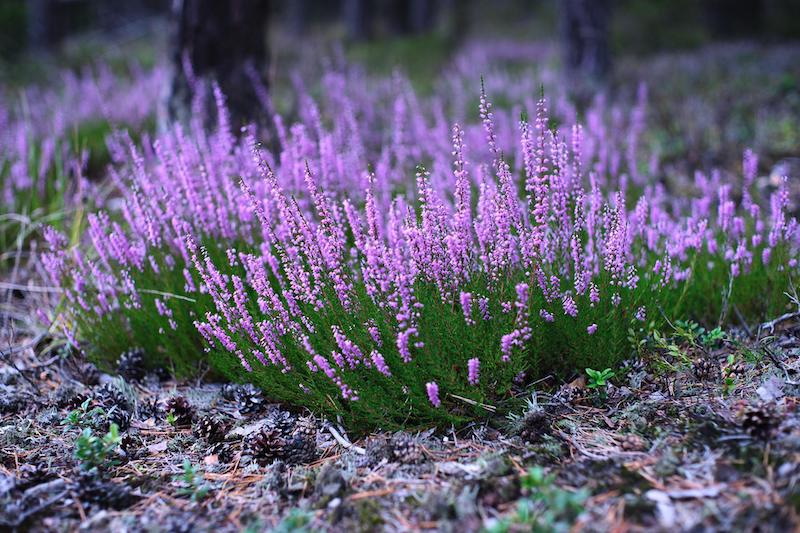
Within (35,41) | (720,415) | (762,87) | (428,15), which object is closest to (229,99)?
(720,415)

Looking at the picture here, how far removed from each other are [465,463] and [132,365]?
1.92 metres

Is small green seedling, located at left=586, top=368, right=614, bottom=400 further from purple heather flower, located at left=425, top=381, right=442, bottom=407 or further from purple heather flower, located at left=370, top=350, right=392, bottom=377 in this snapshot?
purple heather flower, located at left=370, top=350, right=392, bottom=377

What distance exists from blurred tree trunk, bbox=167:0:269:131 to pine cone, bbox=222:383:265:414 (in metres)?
2.53

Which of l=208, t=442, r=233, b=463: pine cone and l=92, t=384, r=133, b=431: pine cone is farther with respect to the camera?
l=92, t=384, r=133, b=431: pine cone

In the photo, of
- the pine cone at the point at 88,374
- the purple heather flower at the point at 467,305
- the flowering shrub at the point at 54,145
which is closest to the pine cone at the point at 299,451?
the purple heather flower at the point at 467,305

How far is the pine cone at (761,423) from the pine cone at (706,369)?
0.50 metres

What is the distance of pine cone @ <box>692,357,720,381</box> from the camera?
109 inches

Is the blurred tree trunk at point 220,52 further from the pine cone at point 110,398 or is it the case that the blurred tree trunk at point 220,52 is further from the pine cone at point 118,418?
the pine cone at point 118,418

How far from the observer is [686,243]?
11.1ft

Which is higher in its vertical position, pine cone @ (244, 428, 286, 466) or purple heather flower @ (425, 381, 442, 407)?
purple heather flower @ (425, 381, 442, 407)

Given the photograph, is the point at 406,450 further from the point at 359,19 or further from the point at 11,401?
the point at 359,19

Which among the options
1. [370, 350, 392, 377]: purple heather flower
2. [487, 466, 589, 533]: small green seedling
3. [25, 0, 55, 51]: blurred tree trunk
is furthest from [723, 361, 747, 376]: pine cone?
[25, 0, 55, 51]: blurred tree trunk

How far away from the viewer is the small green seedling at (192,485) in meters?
2.37

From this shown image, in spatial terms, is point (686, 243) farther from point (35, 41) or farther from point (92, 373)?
point (35, 41)
